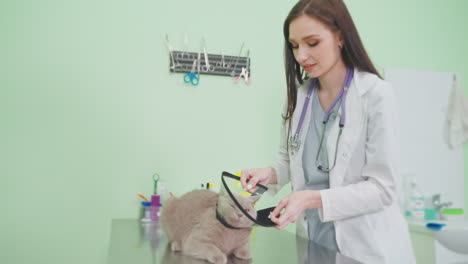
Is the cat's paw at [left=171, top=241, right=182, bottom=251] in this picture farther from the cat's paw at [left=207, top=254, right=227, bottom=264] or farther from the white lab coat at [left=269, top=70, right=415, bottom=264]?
the white lab coat at [left=269, top=70, right=415, bottom=264]

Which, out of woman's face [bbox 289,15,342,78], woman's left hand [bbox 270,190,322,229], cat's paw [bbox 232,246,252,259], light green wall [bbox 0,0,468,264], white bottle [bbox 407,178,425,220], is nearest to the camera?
woman's left hand [bbox 270,190,322,229]

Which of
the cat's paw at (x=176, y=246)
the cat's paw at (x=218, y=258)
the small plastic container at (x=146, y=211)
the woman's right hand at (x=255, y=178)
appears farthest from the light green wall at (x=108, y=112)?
the cat's paw at (x=218, y=258)

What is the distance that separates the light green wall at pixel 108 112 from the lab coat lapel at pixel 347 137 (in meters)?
0.92

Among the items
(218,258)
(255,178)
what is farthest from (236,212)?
(255,178)

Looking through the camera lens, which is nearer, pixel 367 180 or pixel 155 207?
pixel 367 180

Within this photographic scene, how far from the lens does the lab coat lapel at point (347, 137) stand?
1.19 metres

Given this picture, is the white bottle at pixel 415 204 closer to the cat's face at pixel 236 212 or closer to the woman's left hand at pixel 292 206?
the woman's left hand at pixel 292 206

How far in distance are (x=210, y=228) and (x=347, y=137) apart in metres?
0.52

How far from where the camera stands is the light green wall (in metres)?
1.83

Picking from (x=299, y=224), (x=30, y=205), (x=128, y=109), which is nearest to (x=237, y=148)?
(x=128, y=109)

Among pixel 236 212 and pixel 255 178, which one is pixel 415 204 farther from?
pixel 236 212

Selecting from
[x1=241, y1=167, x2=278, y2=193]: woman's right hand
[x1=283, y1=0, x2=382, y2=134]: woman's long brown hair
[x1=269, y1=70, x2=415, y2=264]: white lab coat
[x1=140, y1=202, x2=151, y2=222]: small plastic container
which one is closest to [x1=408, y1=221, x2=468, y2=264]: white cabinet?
[x1=269, y1=70, x2=415, y2=264]: white lab coat

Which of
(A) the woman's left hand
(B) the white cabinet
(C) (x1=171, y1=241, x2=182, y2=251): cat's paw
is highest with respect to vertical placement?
(A) the woman's left hand

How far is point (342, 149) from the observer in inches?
47.0
